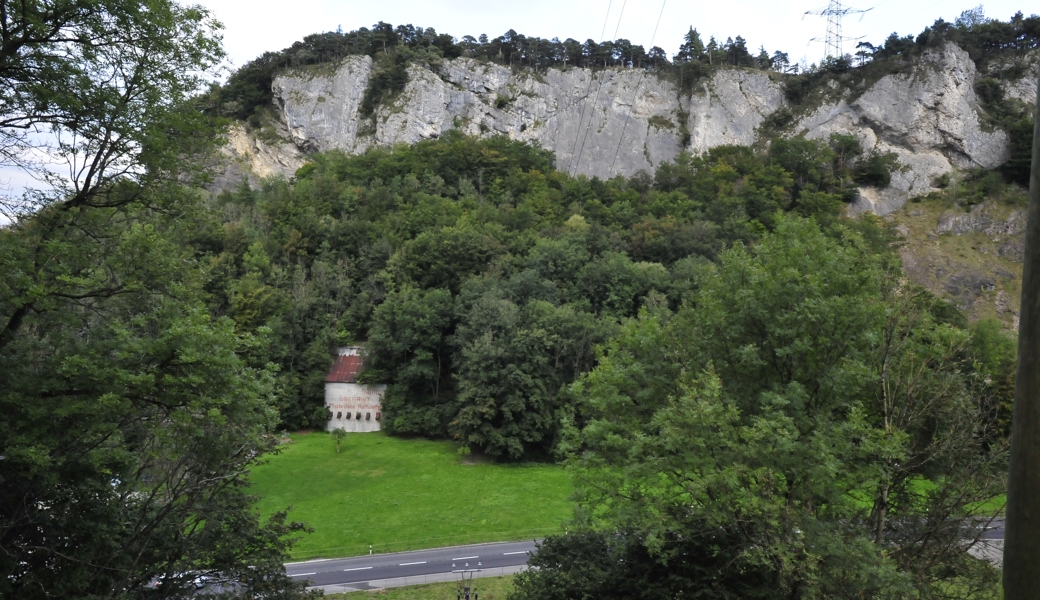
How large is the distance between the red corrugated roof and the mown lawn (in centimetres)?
383

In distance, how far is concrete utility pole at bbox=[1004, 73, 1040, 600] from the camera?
2002 mm

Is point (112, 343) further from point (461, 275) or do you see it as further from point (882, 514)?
point (461, 275)

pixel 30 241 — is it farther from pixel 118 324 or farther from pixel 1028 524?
pixel 1028 524

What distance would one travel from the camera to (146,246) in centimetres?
810

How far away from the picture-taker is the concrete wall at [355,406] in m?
36.0

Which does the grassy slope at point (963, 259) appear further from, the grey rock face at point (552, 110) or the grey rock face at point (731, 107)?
the grey rock face at point (552, 110)

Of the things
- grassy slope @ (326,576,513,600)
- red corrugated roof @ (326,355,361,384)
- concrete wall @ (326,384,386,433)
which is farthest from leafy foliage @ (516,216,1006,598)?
red corrugated roof @ (326,355,361,384)

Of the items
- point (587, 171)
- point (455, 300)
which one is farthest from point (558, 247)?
point (587, 171)

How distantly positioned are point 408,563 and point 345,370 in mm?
20013

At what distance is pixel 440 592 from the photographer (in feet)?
52.3

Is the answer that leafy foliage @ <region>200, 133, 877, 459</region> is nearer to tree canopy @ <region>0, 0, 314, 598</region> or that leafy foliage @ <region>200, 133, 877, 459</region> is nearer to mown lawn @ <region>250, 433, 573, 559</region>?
mown lawn @ <region>250, 433, 573, 559</region>

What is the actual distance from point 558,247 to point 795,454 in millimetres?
→ 30608

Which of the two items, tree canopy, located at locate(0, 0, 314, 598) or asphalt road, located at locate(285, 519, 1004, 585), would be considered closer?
tree canopy, located at locate(0, 0, 314, 598)

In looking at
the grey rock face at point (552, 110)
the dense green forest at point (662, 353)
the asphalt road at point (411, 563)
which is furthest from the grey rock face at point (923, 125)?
the asphalt road at point (411, 563)
